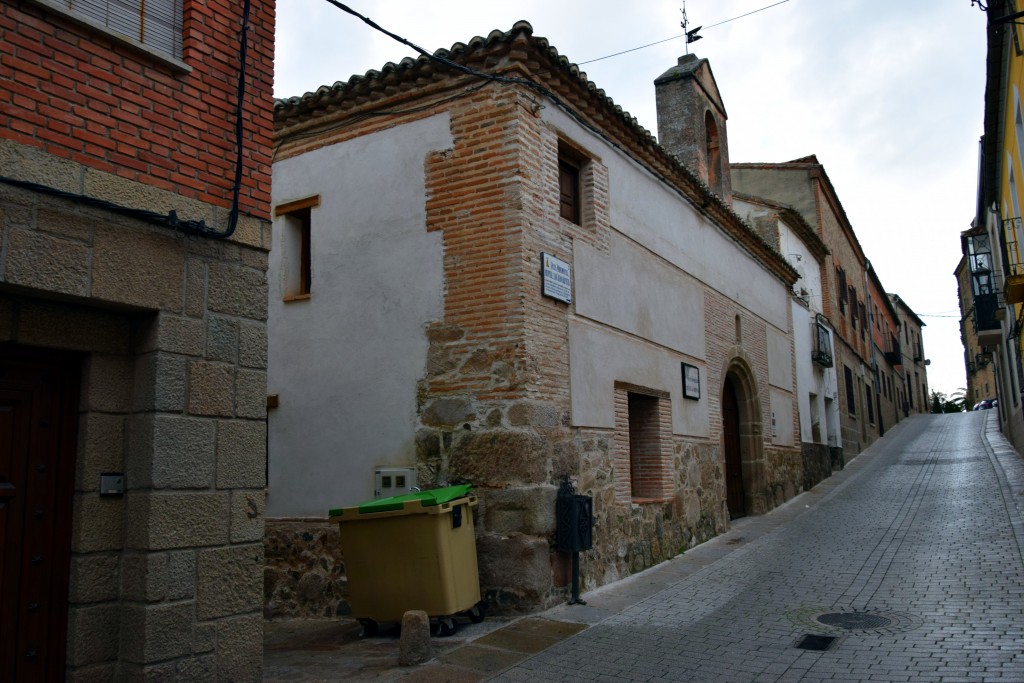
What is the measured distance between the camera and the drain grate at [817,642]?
5.92 metres

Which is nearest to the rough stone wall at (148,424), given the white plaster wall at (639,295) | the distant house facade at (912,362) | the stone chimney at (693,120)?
the white plaster wall at (639,295)

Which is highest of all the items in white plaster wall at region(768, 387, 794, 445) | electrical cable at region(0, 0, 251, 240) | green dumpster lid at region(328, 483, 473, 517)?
electrical cable at region(0, 0, 251, 240)

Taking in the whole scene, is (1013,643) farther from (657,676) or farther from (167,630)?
(167,630)

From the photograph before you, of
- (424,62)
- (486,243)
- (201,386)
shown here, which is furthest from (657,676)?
(424,62)

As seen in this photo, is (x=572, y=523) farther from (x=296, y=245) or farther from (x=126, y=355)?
(x=296, y=245)

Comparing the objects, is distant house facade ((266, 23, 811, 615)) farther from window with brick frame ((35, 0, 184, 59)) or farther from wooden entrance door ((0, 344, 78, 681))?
wooden entrance door ((0, 344, 78, 681))

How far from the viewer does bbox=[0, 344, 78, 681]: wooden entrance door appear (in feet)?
13.0

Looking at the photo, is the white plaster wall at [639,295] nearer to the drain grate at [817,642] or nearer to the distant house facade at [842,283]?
the drain grate at [817,642]

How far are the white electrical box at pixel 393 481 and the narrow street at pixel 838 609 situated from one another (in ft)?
5.99

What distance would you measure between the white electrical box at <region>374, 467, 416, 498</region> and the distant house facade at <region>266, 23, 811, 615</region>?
0.03m

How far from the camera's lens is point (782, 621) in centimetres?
673

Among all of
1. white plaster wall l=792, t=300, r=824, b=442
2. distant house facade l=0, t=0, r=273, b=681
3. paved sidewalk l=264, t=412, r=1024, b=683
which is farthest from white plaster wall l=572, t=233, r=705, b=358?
white plaster wall l=792, t=300, r=824, b=442

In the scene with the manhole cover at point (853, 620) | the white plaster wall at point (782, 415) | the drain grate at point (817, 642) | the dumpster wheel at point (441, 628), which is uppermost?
the white plaster wall at point (782, 415)

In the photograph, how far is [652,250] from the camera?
1021cm
